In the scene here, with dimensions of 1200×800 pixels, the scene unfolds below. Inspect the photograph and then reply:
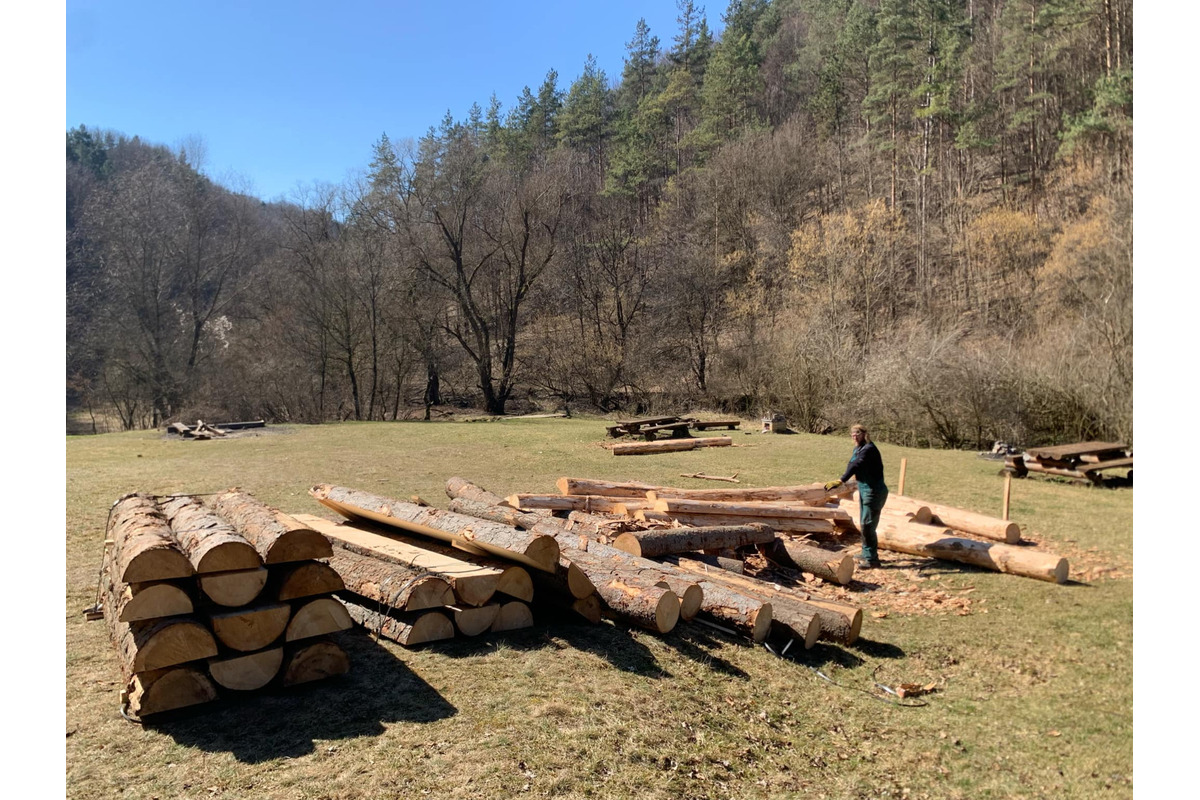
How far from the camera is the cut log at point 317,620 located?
A: 4887 mm

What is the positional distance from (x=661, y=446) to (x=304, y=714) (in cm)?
1640

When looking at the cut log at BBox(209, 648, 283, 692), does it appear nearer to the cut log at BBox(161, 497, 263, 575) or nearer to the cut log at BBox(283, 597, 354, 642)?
the cut log at BBox(283, 597, 354, 642)

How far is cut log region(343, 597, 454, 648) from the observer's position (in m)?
5.70

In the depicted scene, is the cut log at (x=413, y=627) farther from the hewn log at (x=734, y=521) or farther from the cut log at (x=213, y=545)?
the hewn log at (x=734, y=521)

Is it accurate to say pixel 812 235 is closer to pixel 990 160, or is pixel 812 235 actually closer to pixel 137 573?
pixel 990 160

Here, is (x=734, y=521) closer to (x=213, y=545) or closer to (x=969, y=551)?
(x=969, y=551)

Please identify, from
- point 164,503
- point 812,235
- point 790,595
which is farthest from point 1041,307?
point 164,503

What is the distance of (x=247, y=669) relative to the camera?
15.3 feet

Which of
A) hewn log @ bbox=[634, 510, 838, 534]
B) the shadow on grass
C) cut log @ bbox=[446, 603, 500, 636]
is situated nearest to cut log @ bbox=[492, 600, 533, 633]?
cut log @ bbox=[446, 603, 500, 636]

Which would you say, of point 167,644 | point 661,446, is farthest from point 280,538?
→ point 661,446

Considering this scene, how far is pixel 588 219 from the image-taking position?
48875 millimetres

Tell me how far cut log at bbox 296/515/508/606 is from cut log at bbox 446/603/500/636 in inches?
2.7

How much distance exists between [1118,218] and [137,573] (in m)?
24.1

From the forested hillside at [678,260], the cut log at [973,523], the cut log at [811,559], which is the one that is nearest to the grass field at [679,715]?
the cut log at [811,559]
